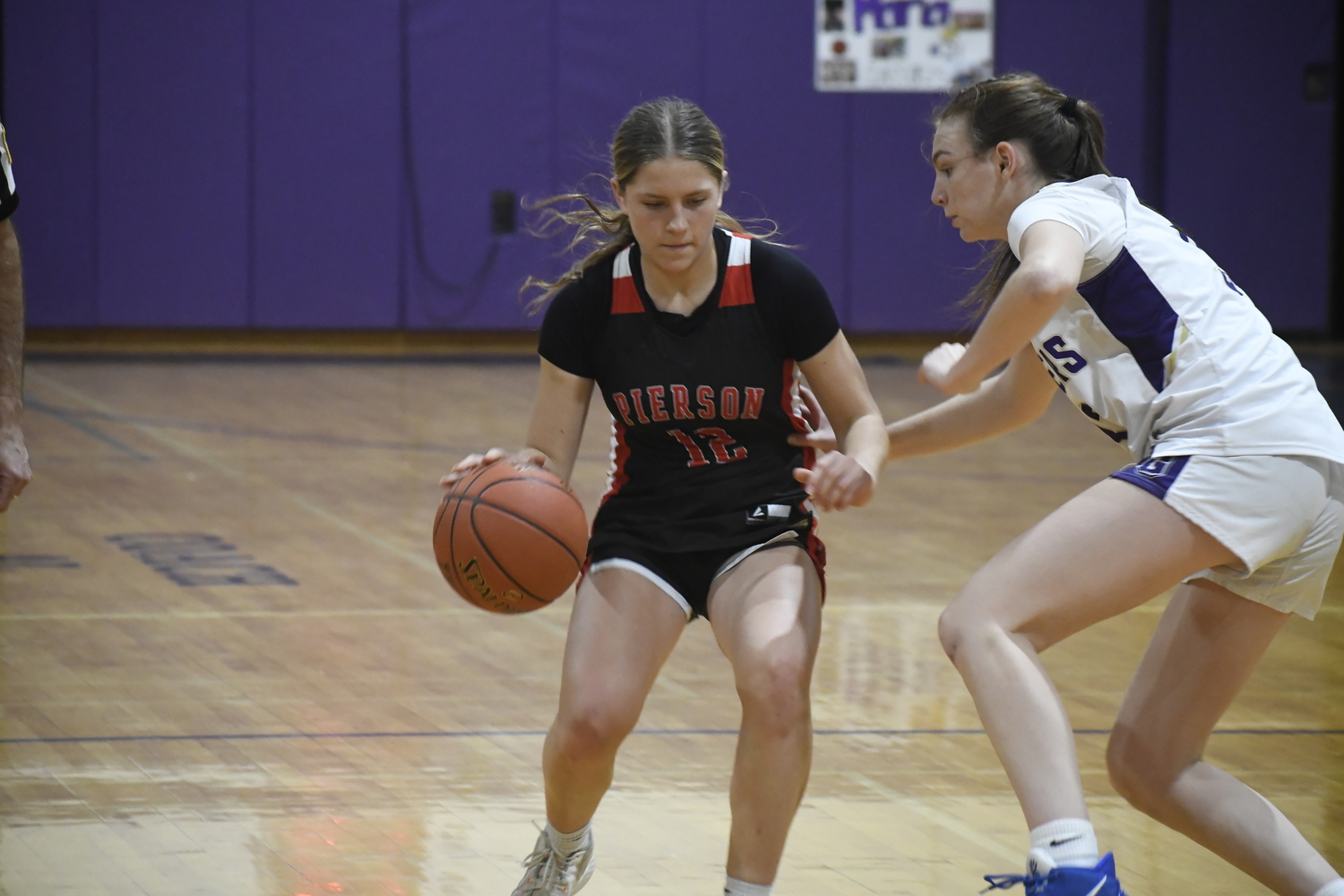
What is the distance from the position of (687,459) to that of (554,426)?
269 millimetres

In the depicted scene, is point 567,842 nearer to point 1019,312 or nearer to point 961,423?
point 961,423

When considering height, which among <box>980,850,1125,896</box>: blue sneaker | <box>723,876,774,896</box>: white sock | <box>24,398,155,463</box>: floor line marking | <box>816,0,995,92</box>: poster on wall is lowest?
<box>24,398,155,463</box>: floor line marking

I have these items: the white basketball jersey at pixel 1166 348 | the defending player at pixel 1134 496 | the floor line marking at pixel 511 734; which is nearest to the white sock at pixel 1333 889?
the defending player at pixel 1134 496

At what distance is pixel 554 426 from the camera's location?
3.12 metres

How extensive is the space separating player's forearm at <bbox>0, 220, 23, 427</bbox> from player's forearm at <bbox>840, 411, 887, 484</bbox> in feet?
4.77

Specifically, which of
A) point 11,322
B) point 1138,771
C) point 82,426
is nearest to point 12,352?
point 11,322

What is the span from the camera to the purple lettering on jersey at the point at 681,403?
298 cm

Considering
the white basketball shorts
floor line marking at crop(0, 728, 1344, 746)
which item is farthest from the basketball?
floor line marking at crop(0, 728, 1344, 746)

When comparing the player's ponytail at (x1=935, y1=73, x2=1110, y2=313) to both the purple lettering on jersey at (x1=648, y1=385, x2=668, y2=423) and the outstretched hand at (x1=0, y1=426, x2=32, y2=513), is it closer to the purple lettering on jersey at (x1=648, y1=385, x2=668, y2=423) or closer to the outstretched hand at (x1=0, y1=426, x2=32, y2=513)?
the purple lettering on jersey at (x1=648, y1=385, x2=668, y2=423)

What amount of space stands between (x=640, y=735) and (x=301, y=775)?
0.86 metres

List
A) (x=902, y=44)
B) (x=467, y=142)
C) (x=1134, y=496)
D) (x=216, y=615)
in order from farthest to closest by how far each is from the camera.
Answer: (x=902, y=44) < (x=467, y=142) < (x=216, y=615) < (x=1134, y=496)

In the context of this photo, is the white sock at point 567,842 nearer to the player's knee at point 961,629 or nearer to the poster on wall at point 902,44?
the player's knee at point 961,629

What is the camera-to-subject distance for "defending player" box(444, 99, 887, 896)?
283cm

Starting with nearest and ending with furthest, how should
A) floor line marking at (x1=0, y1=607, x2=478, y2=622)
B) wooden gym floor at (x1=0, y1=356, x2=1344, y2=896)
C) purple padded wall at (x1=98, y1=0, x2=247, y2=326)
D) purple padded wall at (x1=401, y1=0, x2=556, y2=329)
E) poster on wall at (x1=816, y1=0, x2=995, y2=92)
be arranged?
wooden gym floor at (x1=0, y1=356, x2=1344, y2=896), floor line marking at (x1=0, y1=607, x2=478, y2=622), purple padded wall at (x1=98, y1=0, x2=247, y2=326), purple padded wall at (x1=401, y1=0, x2=556, y2=329), poster on wall at (x1=816, y1=0, x2=995, y2=92)
